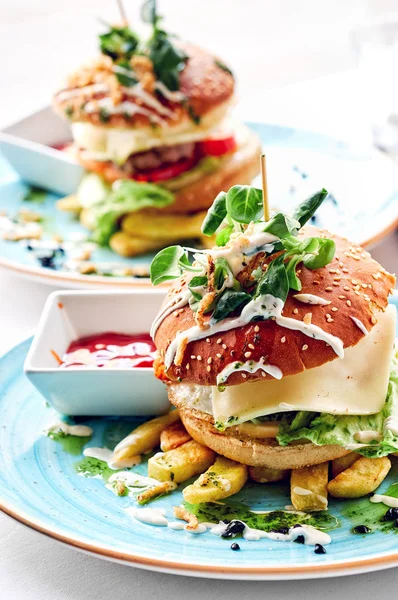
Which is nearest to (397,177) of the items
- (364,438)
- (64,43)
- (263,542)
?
(364,438)

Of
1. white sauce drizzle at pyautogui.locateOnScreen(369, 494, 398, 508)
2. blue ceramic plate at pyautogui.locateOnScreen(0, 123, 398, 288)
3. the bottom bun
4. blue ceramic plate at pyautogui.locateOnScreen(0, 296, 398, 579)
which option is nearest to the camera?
blue ceramic plate at pyautogui.locateOnScreen(0, 296, 398, 579)

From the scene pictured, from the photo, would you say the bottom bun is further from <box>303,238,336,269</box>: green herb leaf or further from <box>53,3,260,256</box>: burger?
<box>53,3,260,256</box>: burger

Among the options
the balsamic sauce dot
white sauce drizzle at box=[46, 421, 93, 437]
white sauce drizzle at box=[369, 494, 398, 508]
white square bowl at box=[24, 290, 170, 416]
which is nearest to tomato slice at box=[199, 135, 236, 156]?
white square bowl at box=[24, 290, 170, 416]

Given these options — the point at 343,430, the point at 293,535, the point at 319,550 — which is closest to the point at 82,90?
the point at 343,430

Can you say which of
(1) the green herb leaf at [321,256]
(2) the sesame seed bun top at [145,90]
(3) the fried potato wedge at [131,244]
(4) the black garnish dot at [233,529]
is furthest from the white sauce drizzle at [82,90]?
(4) the black garnish dot at [233,529]

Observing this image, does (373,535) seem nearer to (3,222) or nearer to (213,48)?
(3,222)

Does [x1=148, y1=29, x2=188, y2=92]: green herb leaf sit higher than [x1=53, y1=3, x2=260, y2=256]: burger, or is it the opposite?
[x1=148, y1=29, x2=188, y2=92]: green herb leaf

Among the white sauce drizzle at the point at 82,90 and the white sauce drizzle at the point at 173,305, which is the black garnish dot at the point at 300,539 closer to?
the white sauce drizzle at the point at 173,305
